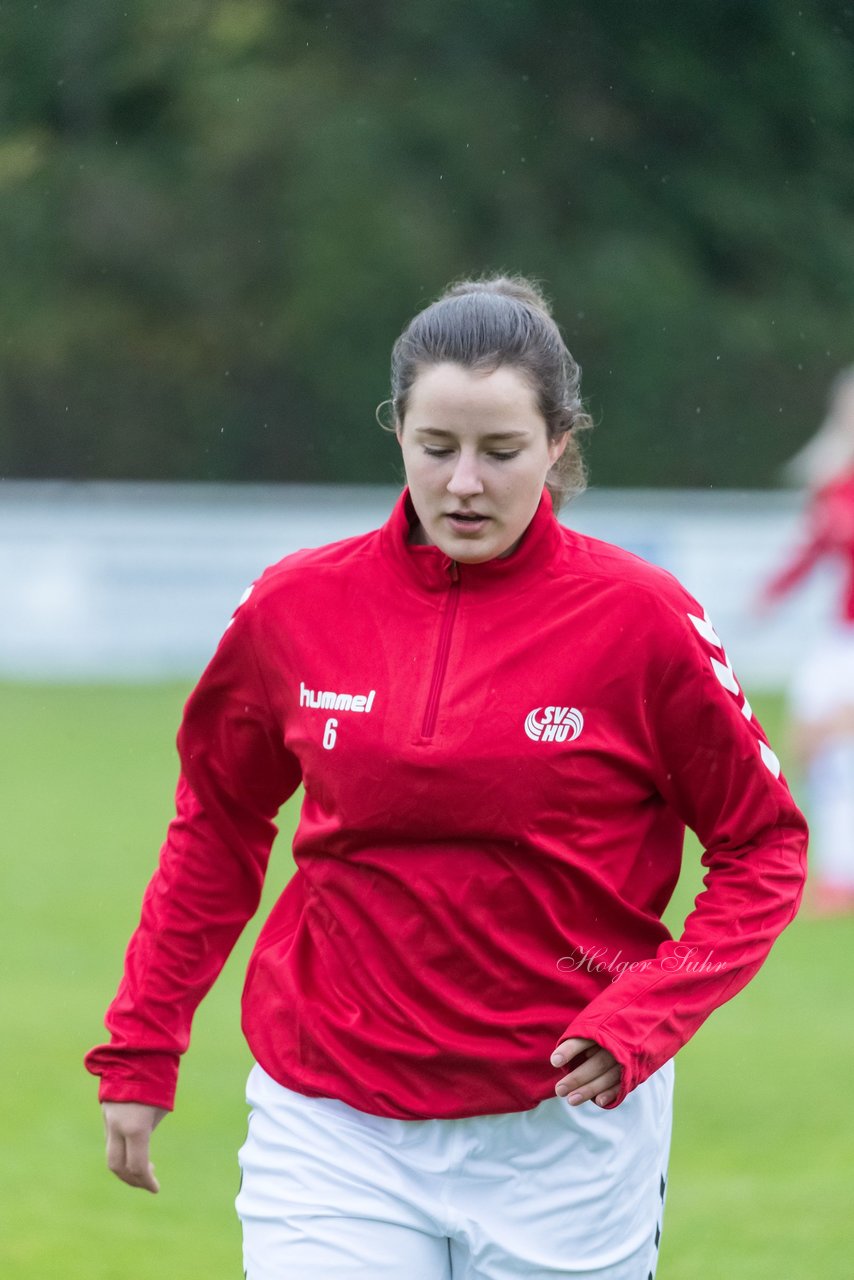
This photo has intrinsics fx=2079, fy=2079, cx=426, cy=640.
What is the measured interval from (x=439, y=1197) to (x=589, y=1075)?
1.03ft

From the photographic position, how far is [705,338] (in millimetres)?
23906

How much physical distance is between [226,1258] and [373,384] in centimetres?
1906

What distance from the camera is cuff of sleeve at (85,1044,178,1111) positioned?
3137mm

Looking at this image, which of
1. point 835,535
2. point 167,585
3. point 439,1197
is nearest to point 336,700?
point 439,1197

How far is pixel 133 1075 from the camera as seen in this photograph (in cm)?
314

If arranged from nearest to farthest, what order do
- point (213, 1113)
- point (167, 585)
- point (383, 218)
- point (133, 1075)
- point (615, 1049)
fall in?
1. point (615, 1049)
2. point (133, 1075)
3. point (213, 1113)
4. point (167, 585)
5. point (383, 218)

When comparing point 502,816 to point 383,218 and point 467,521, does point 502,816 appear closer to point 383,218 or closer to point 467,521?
point 467,521

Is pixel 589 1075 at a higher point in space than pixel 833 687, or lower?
higher

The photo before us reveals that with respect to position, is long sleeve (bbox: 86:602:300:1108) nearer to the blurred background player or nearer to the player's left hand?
the player's left hand

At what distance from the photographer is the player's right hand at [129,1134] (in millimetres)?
3141

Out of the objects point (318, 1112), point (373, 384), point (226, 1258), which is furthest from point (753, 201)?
point (318, 1112)

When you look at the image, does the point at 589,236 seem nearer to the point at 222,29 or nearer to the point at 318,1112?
the point at 222,29

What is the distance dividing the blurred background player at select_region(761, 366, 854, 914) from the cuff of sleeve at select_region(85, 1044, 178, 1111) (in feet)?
18.6

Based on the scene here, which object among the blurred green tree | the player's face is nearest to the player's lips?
the player's face
